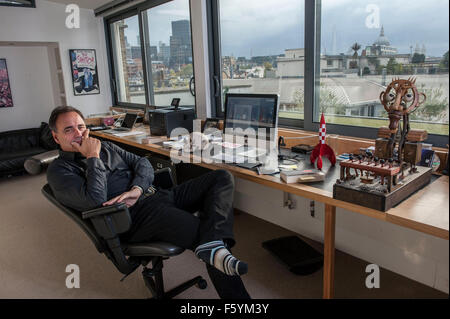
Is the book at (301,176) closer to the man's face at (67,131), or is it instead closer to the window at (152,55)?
the man's face at (67,131)

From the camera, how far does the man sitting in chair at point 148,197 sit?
1.72m

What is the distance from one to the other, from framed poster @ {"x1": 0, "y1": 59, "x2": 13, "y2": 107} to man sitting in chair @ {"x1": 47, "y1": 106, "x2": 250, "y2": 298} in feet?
13.0

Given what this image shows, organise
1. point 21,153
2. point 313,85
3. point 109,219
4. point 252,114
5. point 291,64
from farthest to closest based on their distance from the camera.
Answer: point 21,153, point 291,64, point 313,85, point 252,114, point 109,219

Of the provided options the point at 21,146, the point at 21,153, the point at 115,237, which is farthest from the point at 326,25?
the point at 21,146

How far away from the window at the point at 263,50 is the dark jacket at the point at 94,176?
4.48 ft

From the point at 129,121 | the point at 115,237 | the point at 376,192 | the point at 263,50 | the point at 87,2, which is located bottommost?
the point at 115,237

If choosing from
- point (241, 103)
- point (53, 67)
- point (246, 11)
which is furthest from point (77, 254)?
point (53, 67)

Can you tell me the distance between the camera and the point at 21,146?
5.07 metres

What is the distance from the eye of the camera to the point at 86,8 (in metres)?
5.00

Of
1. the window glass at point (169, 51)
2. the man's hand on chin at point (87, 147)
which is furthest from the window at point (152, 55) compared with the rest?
the man's hand on chin at point (87, 147)

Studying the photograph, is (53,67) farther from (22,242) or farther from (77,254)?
(77,254)

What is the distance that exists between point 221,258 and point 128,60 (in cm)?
403

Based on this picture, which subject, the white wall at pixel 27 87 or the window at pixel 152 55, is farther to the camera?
the white wall at pixel 27 87

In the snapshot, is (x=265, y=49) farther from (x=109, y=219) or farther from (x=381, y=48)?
(x=109, y=219)
